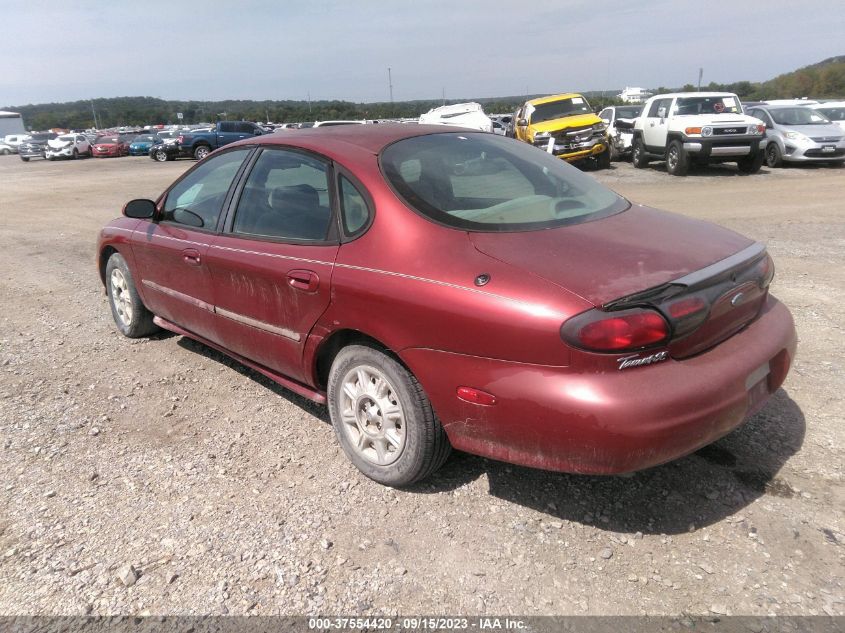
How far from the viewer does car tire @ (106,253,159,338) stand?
A: 16.5 feet

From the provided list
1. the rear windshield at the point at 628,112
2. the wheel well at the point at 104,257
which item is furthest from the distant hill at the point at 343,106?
the wheel well at the point at 104,257

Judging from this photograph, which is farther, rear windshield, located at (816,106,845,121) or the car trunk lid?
rear windshield, located at (816,106,845,121)

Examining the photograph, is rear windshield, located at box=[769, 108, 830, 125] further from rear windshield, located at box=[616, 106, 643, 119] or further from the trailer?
the trailer

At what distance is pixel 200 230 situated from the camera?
400 cm

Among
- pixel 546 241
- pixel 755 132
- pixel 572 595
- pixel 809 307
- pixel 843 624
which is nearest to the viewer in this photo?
pixel 843 624

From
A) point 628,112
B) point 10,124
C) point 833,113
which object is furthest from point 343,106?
point 833,113

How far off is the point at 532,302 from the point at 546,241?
1.43ft

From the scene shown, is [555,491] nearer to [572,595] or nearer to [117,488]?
[572,595]

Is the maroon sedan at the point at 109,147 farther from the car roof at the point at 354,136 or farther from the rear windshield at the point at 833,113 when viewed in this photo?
the car roof at the point at 354,136

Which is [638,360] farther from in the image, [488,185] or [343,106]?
[343,106]

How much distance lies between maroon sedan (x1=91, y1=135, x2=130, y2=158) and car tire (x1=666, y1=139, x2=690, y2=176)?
3299 cm

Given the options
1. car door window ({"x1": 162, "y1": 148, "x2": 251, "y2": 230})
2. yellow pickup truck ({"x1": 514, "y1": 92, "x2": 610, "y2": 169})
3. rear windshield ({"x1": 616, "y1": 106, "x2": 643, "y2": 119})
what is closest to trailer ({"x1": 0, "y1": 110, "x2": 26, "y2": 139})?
rear windshield ({"x1": 616, "y1": 106, "x2": 643, "y2": 119})

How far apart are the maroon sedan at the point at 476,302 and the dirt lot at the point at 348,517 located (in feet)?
1.19

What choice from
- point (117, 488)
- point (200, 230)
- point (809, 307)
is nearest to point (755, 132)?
point (809, 307)
